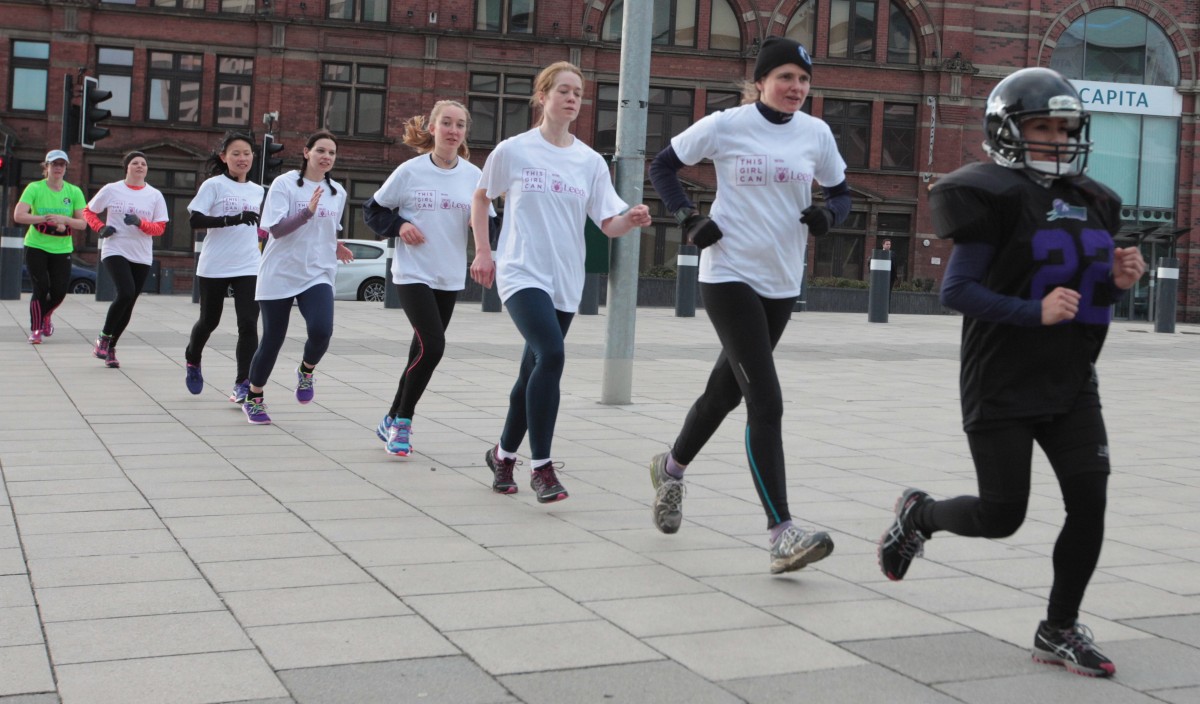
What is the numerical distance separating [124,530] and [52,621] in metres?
1.43

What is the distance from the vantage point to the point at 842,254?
4634cm

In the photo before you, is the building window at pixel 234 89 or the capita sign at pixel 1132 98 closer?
the building window at pixel 234 89

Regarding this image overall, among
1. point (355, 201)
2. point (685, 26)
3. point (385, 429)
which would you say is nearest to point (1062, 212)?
point (385, 429)

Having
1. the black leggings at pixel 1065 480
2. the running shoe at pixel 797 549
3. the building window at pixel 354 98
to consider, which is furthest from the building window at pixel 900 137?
the black leggings at pixel 1065 480

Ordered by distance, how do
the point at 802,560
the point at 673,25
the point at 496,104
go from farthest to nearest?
the point at 673,25 → the point at 496,104 → the point at 802,560

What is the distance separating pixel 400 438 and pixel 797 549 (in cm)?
330

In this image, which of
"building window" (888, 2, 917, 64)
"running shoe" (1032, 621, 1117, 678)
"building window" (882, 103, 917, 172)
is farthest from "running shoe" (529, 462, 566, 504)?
"building window" (888, 2, 917, 64)

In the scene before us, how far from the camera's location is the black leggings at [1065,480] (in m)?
4.05

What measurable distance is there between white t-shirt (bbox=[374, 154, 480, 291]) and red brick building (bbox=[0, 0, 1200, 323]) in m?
33.4

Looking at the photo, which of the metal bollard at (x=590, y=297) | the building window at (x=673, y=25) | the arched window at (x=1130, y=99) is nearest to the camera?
the metal bollard at (x=590, y=297)

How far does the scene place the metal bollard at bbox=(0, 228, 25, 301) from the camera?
22.7 meters

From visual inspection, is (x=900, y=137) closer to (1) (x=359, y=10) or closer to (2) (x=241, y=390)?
(1) (x=359, y=10)

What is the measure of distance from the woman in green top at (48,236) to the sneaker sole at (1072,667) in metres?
11.8

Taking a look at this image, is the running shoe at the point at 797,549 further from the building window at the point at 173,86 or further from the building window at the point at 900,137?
the building window at the point at 900,137
